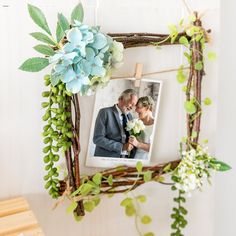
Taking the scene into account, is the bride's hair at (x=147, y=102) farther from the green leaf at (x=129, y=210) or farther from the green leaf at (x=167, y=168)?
the green leaf at (x=129, y=210)

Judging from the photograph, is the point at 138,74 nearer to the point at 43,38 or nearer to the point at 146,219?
the point at 43,38

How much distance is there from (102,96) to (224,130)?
0.56 m

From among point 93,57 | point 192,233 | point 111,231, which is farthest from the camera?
point 192,233

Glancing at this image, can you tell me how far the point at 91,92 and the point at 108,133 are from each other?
0.64ft

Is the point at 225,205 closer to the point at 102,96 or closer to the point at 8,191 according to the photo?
the point at 102,96

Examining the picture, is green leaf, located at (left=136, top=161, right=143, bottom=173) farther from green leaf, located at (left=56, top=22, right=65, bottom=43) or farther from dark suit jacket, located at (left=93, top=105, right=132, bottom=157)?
green leaf, located at (left=56, top=22, right=65, bottom=43)

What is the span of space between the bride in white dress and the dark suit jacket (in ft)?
0.11

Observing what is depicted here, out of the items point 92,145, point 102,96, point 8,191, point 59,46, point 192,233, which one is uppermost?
point 59,46

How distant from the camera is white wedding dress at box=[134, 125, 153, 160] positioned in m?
0.96

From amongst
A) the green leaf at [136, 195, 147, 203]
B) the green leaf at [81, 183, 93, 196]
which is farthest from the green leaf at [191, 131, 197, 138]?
the green leaf at [81, 183, 93, 196]

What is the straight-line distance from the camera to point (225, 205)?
132cm

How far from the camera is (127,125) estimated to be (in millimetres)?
935

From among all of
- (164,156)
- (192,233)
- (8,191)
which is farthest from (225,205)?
(8,191)

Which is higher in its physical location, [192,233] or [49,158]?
[49,158]
